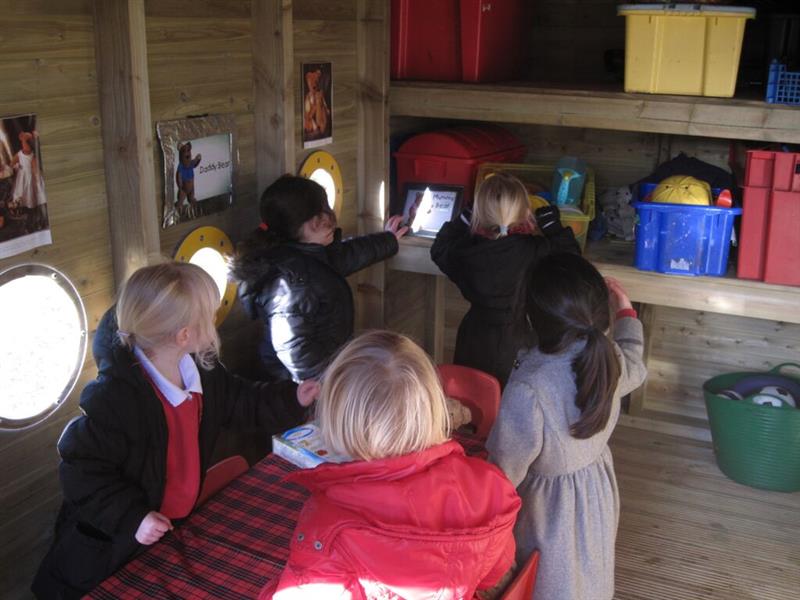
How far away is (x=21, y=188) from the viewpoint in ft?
5.83

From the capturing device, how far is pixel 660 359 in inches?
148

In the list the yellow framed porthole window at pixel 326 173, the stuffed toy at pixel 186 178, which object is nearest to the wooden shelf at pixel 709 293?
the yellow framed porthole window at pixel 326 173

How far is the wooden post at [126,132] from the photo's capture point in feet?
6.26

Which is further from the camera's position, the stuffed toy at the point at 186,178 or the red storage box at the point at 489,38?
the red storage box at the point at 489,38

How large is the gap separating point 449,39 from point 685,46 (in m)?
0.85

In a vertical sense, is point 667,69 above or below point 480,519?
above

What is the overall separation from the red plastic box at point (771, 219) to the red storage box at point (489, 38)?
100 cm

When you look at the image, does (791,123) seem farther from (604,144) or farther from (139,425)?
(139,425)

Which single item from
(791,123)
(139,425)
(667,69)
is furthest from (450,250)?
(139,425)

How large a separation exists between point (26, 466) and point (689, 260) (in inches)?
81.2

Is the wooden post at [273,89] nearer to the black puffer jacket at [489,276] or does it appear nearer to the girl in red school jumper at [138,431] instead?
the black puffer jacket at [489,276]

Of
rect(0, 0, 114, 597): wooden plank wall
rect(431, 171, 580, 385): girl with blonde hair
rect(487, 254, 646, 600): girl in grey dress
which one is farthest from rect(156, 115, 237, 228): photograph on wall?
rect(487, 254, 646, 600): girl in grey dress

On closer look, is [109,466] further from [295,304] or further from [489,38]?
[489,38]

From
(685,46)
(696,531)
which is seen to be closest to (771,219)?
(685,46)
